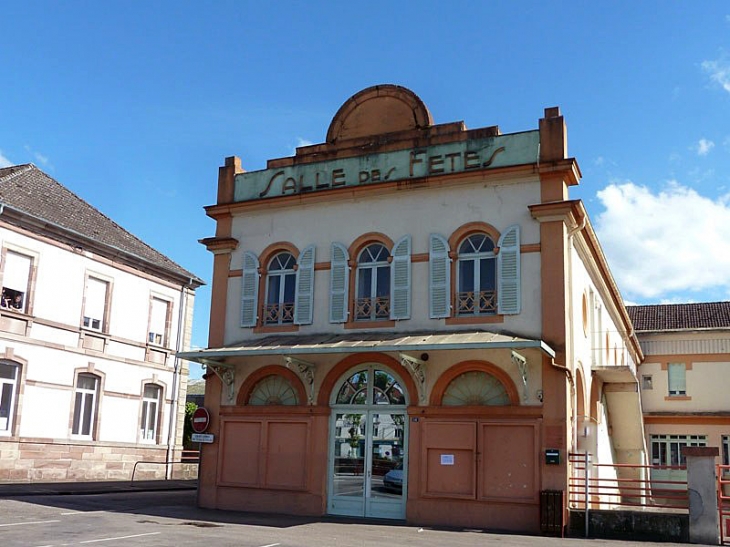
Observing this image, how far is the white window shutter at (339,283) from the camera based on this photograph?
1731 centimetres

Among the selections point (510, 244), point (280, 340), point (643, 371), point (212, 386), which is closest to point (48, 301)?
point (212, 386)

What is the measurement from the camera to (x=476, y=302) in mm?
16047

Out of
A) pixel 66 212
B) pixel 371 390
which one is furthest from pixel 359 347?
pixel 66 212

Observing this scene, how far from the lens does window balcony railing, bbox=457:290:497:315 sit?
52.3 feet

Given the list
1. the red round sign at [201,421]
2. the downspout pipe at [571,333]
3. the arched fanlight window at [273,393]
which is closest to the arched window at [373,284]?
the arched fanlight window at [273,393]

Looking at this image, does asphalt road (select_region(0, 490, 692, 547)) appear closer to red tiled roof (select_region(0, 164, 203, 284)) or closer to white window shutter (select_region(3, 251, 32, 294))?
white window shutter (select_region(3, 251, 32, 294))

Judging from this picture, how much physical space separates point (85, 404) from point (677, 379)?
2431cm

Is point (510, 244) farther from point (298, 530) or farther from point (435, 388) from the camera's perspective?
point (298, 530)

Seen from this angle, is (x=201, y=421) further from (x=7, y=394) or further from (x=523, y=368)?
(x=7, y=394)

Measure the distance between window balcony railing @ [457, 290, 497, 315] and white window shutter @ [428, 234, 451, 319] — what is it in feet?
0.87

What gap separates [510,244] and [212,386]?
7582 millimetres

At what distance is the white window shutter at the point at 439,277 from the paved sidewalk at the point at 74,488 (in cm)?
1050

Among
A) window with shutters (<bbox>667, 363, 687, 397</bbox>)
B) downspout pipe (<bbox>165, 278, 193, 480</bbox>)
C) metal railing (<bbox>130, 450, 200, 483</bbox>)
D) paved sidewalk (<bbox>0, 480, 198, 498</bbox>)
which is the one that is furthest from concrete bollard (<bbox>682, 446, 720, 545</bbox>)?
window with shutters (<bbox>667, 363, 687, 397</bbox>)

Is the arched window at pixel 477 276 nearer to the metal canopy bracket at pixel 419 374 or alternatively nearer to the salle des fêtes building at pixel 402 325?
the salle des fêtes building at pixel 402 325
